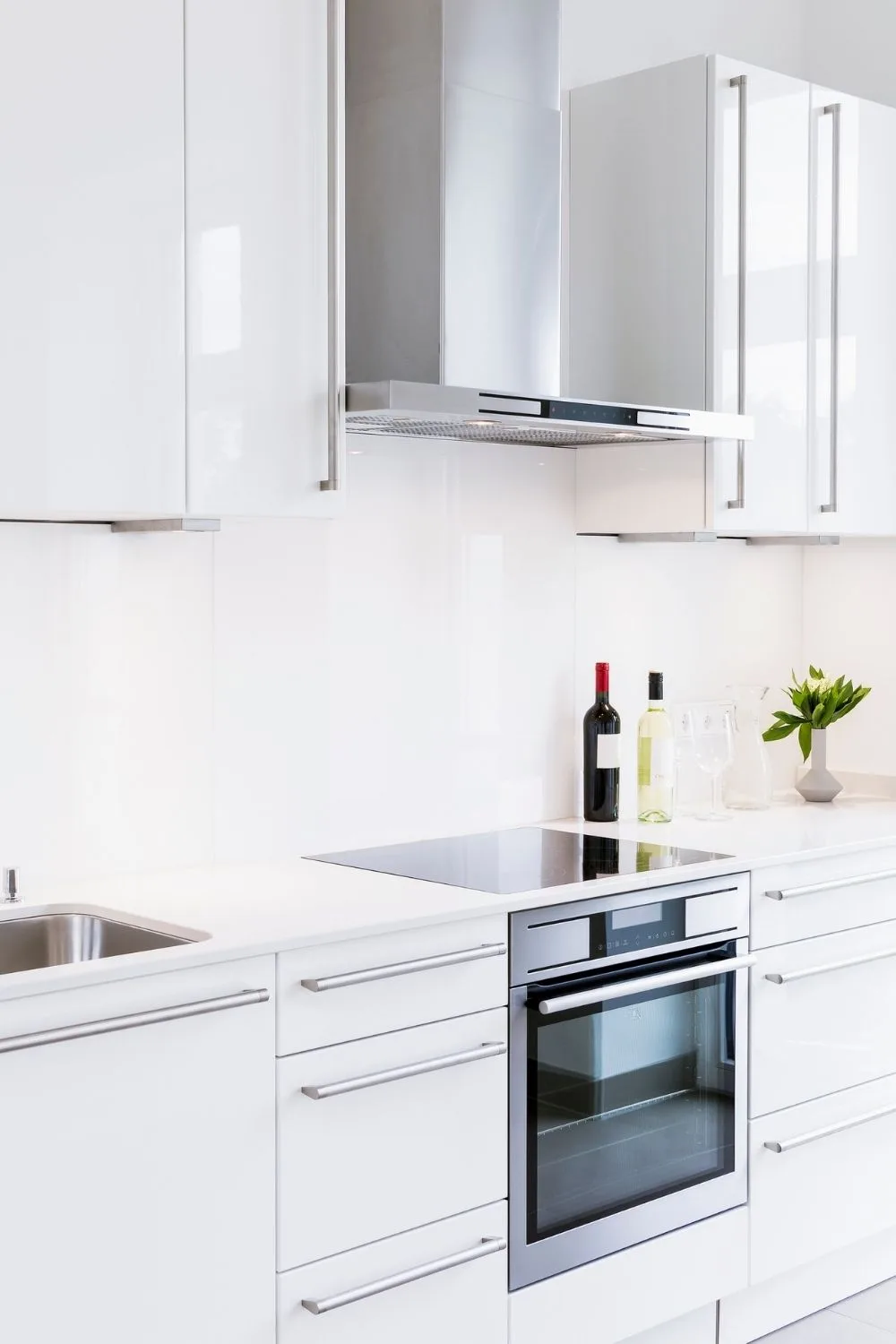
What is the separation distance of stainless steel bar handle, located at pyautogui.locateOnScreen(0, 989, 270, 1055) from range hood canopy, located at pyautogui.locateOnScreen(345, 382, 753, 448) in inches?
37.9

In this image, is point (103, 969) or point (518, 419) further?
point (518, 419)

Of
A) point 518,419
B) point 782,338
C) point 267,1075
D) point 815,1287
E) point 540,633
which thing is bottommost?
point 815,1287

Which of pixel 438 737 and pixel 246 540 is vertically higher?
pixel 246 540

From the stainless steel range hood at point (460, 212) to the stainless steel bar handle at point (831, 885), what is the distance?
2.98ft

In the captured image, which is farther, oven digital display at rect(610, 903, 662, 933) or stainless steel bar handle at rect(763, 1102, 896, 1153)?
stainless steel bar handle at rect(763, 1102, 896, 1153)

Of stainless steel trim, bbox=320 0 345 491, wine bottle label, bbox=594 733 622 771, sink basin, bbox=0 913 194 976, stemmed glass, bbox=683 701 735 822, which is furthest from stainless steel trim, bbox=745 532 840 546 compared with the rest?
sink basin, bbox=0 913 194 976

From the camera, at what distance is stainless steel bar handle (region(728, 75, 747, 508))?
3229 mm

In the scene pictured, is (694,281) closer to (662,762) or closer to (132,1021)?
(662,762)

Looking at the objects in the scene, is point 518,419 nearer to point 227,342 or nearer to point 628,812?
point 227,342

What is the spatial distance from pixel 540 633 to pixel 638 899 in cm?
82

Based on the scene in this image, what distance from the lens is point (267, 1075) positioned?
2.23m

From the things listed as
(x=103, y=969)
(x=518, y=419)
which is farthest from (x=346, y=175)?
(x=103, y=969)

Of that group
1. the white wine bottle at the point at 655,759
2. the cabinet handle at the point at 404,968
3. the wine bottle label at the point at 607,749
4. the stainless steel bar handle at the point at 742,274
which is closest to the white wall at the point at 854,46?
the stainless steel bar handle at the point at 742,274

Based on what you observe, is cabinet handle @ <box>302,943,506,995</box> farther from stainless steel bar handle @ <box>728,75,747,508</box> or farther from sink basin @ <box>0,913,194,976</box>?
stainless steel bar handle @ <box>728,75,747,508</box>
